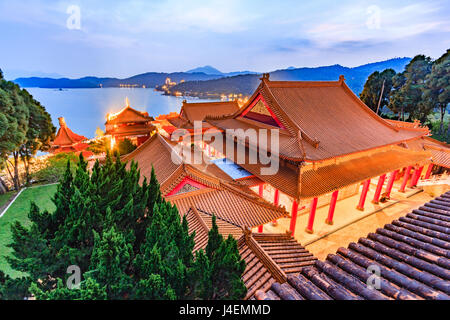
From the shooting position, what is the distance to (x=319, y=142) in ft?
37.2

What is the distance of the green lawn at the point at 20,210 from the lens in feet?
37.4

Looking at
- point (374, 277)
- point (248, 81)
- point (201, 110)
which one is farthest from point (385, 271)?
point (248, 81)

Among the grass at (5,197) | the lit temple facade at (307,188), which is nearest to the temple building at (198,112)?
the lit temple facade at (307,188)

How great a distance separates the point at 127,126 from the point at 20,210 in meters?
14.9

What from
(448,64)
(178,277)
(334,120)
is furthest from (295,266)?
(448,64)

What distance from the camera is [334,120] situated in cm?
1438

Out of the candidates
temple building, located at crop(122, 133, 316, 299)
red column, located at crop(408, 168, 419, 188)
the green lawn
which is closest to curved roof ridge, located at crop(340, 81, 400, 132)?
red column, located at crop(408, 168, 419, 188)

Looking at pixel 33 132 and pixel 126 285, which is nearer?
pixel 126 285

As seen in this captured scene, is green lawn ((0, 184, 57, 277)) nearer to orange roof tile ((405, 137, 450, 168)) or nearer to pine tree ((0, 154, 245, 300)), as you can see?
pine tree ((0, 154, 245, 300))

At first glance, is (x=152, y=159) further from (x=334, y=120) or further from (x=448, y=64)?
(x=448, y=64)

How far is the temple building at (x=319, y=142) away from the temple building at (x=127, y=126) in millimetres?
14249

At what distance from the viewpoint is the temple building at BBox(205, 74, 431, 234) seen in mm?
11414
